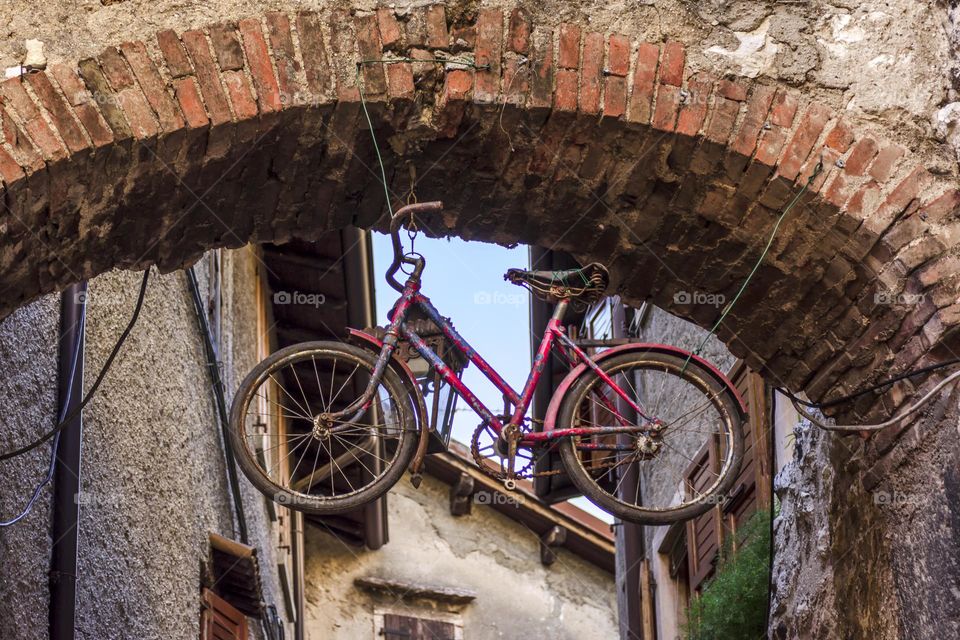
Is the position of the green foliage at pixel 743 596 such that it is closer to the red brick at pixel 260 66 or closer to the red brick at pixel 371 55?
the red brick at pixel 371 55

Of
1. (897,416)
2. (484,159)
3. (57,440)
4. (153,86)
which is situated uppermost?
(484,159)

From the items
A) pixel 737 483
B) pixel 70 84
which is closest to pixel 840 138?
pixel 70 84

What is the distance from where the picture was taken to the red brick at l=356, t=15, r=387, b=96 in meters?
4.67

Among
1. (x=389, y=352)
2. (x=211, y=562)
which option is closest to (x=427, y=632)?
(x=211, y=562)

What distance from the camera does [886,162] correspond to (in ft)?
15.6

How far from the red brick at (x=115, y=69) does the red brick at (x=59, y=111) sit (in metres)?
0.17

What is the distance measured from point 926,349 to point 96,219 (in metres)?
2.77

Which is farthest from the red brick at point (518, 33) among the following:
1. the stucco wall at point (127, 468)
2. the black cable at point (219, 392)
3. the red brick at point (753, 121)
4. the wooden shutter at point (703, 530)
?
the black cable at point (219, 392)

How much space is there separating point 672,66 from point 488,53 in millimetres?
633

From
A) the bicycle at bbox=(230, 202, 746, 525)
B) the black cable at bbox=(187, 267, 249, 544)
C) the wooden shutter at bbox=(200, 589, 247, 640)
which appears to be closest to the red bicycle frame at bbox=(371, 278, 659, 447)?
the bicycle at bbox=(230, 202, 746, 525)

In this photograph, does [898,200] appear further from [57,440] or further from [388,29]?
[57,440]

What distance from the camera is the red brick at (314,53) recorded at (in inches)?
181

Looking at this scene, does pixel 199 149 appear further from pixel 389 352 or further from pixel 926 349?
pixel 926 349

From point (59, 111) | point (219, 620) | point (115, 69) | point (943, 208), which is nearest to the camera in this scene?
point (59, 111)
